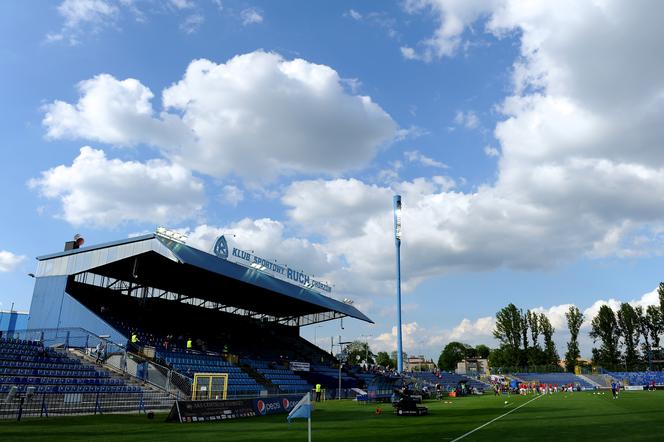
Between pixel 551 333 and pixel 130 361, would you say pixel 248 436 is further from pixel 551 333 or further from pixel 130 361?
pixel 551 333

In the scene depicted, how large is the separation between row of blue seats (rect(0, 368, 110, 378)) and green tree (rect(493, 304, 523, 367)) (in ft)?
323

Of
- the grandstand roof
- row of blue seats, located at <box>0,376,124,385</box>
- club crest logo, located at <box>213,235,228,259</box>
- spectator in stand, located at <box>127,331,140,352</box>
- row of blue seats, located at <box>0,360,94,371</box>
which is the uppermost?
club crest logo, located at <box>213,235,228,259</box>

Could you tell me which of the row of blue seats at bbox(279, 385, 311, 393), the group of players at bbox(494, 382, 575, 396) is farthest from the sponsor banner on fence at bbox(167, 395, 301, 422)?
the group of players at bbox(494, 382, 575, 396)

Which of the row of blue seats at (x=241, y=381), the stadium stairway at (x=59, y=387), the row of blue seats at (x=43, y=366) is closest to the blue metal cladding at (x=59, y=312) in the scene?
the stadium stairway at (x=59, y=387)

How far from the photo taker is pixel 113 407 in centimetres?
2967

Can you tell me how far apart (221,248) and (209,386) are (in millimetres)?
17724

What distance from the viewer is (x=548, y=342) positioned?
→ 364 ft

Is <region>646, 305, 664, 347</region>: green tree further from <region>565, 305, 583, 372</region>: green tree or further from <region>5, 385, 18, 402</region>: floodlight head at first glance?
<region>5, 385, 18, 402</region>: floodlight head

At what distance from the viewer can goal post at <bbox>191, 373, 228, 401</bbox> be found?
3475 cm

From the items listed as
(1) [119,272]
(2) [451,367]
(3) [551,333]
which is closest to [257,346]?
(1) [119,272]

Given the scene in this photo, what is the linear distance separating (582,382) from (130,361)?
87.6 meters

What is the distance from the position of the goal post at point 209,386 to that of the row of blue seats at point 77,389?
4.06m

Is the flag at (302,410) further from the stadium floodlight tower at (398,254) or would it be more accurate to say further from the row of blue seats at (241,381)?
the stadium floodlight tower at (398,254)

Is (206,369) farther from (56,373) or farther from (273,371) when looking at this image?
(56,373)
